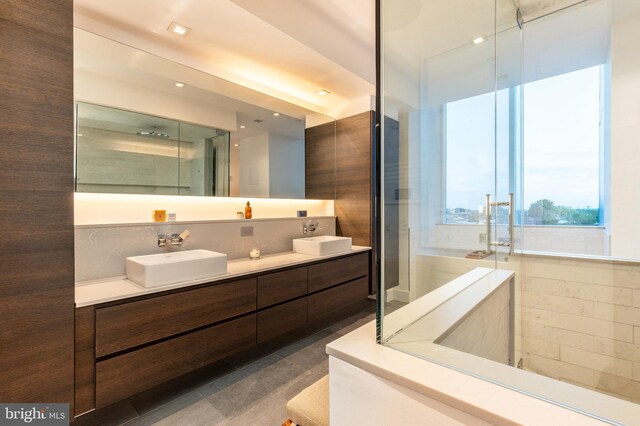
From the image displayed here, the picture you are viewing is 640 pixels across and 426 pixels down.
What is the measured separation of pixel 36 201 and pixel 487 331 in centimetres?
226

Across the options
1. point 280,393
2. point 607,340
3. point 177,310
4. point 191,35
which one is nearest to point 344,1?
point 191,35

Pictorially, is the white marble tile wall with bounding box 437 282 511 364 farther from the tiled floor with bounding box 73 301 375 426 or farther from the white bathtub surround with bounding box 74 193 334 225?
the white bathtub surround with bounding box 74 193 334 225

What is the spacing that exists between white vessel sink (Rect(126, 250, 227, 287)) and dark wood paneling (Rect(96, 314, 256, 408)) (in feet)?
1.16

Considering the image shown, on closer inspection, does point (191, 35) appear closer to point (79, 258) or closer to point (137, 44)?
point (137, 44)

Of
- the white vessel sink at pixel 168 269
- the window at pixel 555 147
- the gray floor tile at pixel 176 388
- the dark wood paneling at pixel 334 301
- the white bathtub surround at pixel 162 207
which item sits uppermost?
the window at pixel 555 147

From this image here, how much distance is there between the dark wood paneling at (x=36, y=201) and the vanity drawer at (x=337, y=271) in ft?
5.57

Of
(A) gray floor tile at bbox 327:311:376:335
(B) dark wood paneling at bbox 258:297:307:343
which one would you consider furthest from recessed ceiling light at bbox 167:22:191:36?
(A) gray floor tile at bbox 327:311:376:335

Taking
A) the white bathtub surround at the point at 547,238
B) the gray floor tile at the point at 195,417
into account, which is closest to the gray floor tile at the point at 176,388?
the gray floor tile at the point at 195,417

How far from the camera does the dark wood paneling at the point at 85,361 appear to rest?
1.41 m

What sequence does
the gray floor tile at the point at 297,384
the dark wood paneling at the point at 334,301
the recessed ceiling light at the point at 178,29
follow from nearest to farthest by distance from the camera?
the gray floor tile at the point at 297,384
the recessed ceiling light at the point at 178,29
the dark wood paneling at the point at 334,301

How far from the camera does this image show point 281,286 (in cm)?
233

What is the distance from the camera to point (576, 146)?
2551 millimetres

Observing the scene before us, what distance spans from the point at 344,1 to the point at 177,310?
254cm

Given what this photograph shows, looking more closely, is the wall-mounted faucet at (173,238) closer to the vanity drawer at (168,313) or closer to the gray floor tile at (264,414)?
the vanity drawer at (168,313)
